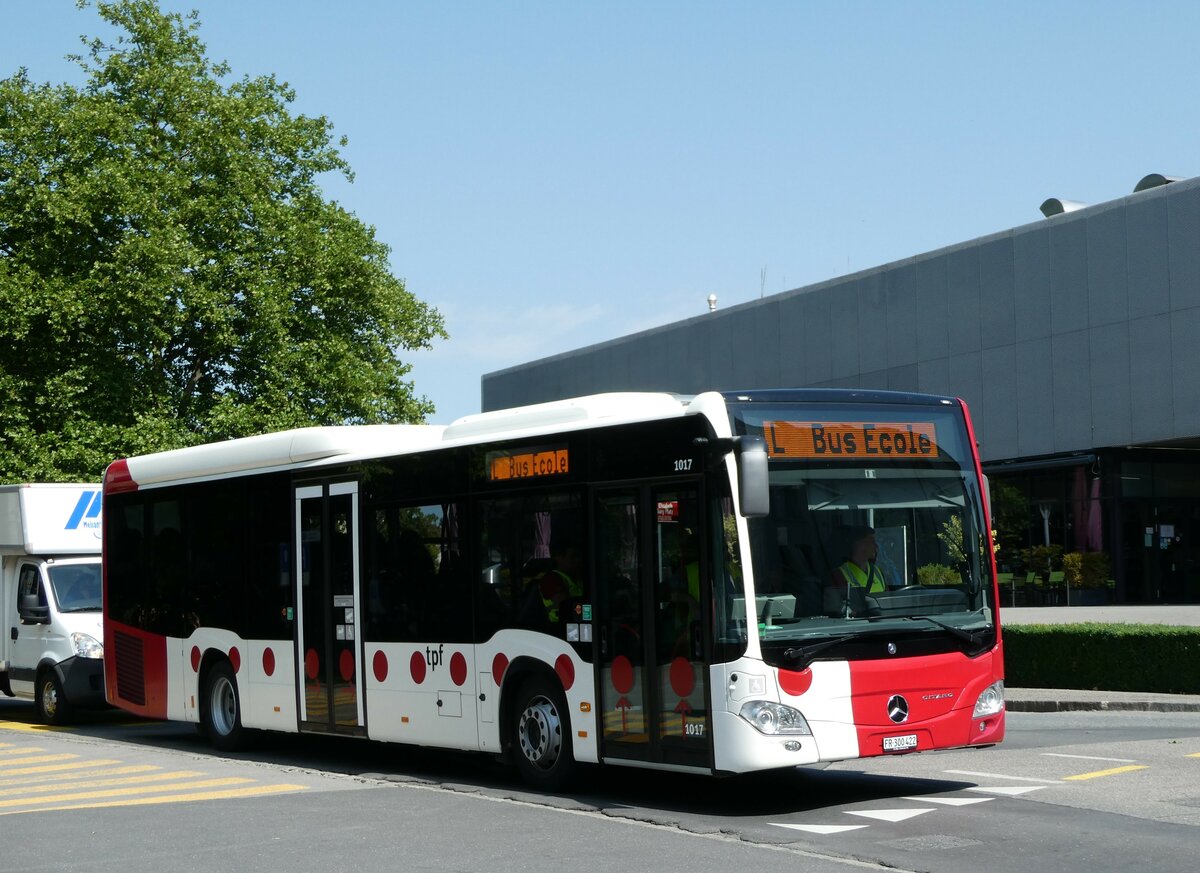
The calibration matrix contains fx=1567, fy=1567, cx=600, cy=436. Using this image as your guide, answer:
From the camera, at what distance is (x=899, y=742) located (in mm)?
10414

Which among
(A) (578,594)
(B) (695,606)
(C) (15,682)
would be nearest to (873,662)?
(B) (695,606)

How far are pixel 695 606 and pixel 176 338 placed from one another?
27.1 metres

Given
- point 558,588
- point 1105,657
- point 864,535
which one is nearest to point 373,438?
point 558,588

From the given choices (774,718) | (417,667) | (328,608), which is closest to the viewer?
(774,718)

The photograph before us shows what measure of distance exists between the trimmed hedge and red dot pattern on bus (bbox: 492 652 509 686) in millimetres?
11347

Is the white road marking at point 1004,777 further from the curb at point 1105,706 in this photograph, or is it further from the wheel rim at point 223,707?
the wheel rim at point 223,707

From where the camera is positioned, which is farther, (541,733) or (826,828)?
(541,733)

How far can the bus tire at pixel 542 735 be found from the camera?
11.6 metres

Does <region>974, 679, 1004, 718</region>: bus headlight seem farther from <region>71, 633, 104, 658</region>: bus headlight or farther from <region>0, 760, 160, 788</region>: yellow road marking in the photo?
<region>71, 633, 104, 658</region>: bus headlight

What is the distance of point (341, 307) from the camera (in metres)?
37.9

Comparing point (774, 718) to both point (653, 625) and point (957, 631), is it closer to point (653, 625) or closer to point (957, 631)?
point (653, 625)

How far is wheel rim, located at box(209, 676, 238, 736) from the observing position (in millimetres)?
15969

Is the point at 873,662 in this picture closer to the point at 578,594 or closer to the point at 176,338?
the point at 578,594

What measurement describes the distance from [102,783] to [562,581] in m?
4.50
